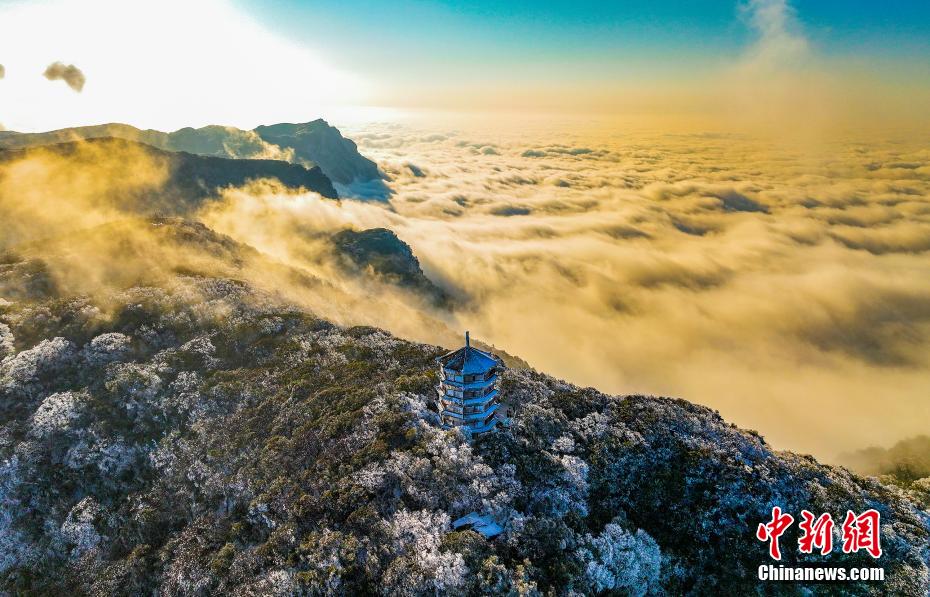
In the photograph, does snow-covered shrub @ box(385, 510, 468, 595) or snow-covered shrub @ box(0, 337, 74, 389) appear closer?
snow-covered shrub @ box(385, 510, 468, 595)

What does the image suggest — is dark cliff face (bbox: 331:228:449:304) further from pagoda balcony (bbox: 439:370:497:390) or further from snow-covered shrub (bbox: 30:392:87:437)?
pagoda balcony (bbox: 439:370:497:390)

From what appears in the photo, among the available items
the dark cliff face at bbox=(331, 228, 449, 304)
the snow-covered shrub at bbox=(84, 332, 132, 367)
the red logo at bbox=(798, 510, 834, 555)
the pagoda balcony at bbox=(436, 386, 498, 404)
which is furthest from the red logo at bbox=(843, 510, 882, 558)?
the dark cliff face at bbox=(331, 228, 449, 304)

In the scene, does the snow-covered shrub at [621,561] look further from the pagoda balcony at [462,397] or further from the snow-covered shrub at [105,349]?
the snow-covered shrub at [105,349]

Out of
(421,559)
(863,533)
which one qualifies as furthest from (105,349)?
(863,533)

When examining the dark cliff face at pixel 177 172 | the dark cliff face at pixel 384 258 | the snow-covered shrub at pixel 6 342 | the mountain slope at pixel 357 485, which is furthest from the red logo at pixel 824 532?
the dark cliff face at pixel 177 172

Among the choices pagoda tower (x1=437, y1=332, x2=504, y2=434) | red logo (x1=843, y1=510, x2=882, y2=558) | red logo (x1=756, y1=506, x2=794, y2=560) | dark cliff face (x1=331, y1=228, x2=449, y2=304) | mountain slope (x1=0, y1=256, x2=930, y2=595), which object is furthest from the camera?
dark cliff face (x1=331, y1=228, x2=449, y2=304)

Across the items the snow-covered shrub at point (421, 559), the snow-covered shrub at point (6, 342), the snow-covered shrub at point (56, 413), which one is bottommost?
the snow-covered shrub at point (421, 559)

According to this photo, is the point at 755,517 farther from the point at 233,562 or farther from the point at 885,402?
the point at 885,402
